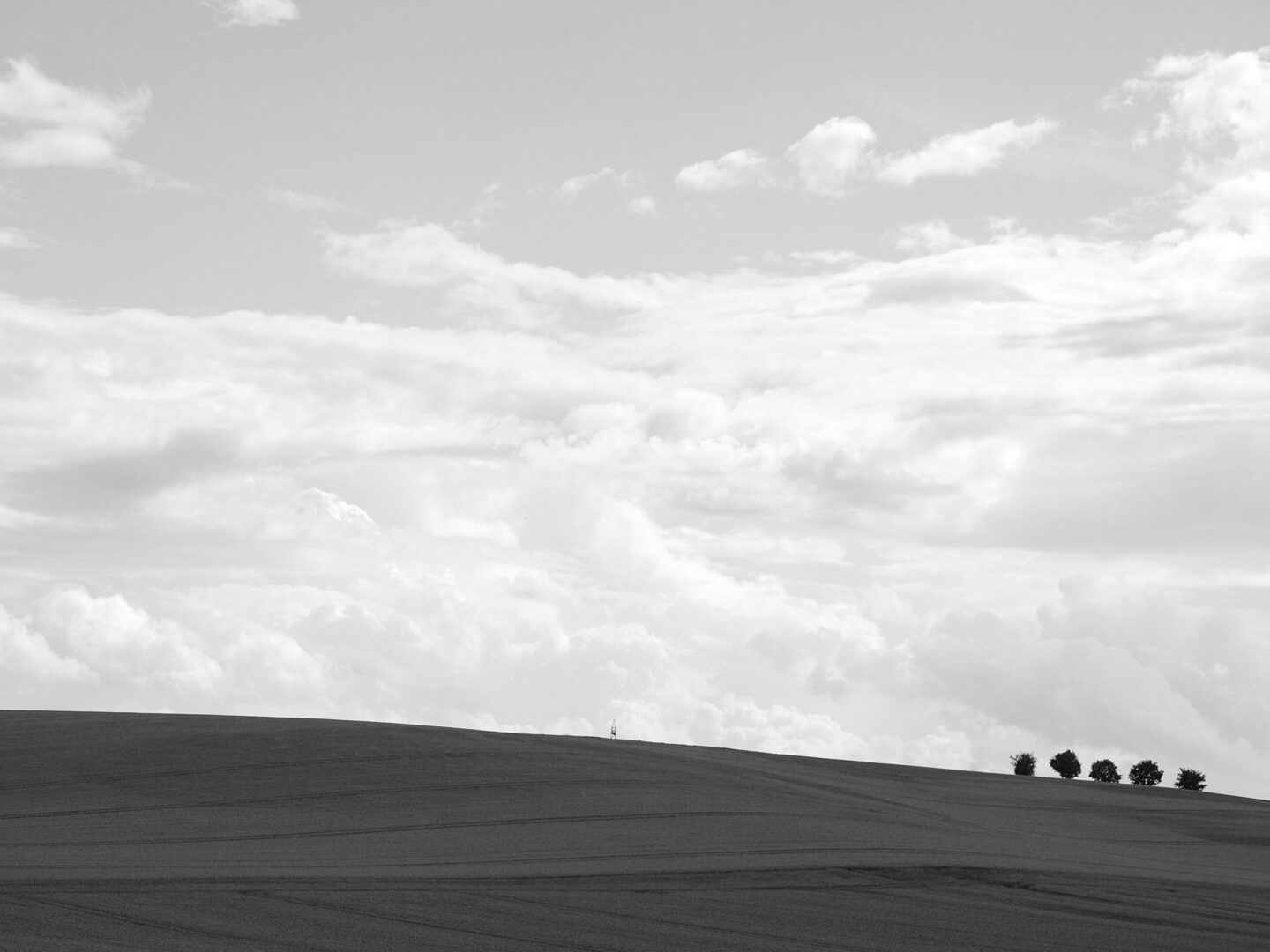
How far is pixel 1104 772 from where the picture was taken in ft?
Answer: 200

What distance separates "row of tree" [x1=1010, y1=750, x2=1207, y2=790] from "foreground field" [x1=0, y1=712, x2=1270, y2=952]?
29.1 feet

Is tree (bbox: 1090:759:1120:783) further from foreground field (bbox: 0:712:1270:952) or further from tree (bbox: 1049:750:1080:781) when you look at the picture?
foreground field (bbox: 0:712:1270:952)

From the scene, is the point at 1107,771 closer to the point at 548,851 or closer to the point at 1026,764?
the point at 1026,764

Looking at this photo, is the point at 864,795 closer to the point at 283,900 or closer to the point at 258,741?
the point at 258,741

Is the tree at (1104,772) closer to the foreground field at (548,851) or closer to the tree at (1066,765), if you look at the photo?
the tree at (1066,765)

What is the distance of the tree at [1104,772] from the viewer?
6062 cm

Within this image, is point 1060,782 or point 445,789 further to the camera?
point 1060,782

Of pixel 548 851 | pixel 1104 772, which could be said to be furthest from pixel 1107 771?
pixel 548 851

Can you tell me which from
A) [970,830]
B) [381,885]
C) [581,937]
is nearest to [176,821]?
[381,885]

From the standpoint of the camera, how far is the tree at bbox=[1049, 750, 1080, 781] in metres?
61.2

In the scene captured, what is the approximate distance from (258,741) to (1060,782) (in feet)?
107

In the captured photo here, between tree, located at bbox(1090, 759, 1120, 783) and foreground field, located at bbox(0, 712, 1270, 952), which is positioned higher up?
tree, located at bbox(1090, 759, 1120, 783)

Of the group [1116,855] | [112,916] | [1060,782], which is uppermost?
[1060,782]

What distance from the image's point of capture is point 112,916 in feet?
58.2
